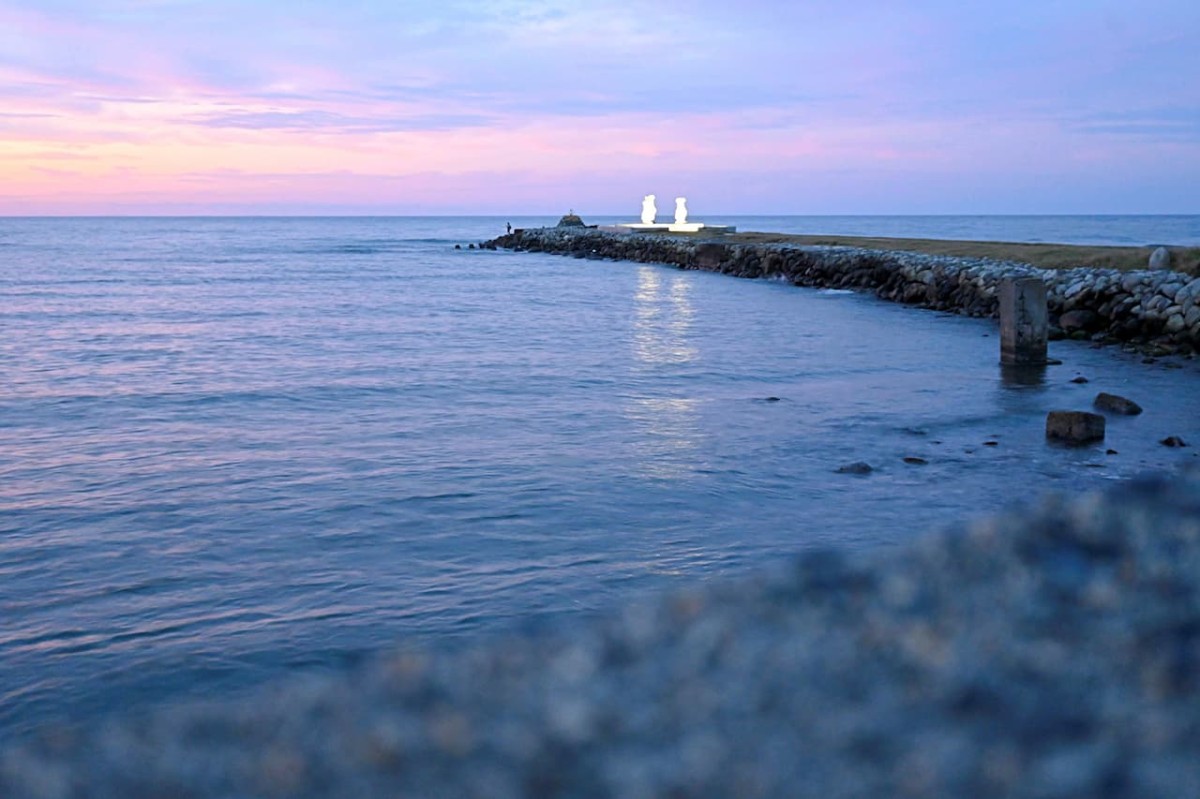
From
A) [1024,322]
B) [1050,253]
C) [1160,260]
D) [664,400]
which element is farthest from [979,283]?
[664,400]

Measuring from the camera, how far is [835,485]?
9.28 meters

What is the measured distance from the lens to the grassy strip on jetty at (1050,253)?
2247 centimetres

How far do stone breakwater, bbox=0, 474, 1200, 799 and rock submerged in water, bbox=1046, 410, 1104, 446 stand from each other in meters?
10.7

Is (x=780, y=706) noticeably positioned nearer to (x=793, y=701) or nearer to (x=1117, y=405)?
(x=793, y=701)

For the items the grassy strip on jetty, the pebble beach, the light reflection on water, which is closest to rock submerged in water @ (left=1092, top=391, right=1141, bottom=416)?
the light reflection on water

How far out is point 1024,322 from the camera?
642 inches

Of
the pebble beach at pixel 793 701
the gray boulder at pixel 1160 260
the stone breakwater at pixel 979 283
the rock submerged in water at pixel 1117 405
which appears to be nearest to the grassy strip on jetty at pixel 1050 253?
the gray boulder at pixel 1160 260

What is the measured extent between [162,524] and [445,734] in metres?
7.96

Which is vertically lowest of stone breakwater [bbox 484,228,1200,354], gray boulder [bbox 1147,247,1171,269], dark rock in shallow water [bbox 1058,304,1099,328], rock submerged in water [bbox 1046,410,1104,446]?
rock submerged in water [bbox 1046,410,1104,446]

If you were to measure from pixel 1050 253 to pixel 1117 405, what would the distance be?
17.2 meters

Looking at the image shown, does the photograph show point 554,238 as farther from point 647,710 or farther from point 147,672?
point 647,710

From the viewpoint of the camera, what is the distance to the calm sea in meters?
6.30

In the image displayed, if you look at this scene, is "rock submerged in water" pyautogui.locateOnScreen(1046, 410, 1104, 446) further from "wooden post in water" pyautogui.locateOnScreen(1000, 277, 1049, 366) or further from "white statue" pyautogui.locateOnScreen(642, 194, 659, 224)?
"white statue" pyautogui.locateOnScreen(642, 194, 659, 224)

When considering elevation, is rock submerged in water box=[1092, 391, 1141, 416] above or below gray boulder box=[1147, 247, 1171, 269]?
below
